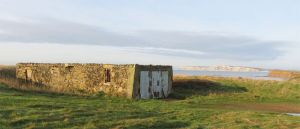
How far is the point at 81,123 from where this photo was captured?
722 inches

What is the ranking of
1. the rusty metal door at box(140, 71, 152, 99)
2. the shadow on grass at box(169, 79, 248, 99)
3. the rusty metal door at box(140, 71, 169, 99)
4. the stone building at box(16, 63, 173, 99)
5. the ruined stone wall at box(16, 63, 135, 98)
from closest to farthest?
1. the stone building at box(16, 63, 173, 99)
2. the ruined stone wall at box(16, 63, 135, 98)
3. the rusty metal door at box(140, 71, 152, 99)
4. the rusty metal door at box(140, 71, 169, 99)
5. the shadow on grass at box(169, 79, 248, 99)

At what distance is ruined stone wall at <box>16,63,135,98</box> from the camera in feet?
114

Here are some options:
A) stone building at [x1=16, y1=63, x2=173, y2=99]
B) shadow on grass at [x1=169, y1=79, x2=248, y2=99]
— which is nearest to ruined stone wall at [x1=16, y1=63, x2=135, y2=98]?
stone building at [x1=16, y1=63, x2=173, y2=99]

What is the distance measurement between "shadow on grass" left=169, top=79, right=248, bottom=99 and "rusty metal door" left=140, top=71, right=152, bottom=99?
4.50m

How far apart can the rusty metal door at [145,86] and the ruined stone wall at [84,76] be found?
3.96 feet

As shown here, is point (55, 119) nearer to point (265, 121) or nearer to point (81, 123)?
point (81, 123)

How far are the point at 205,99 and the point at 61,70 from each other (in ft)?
41.2

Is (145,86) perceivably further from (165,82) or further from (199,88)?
(199,88)

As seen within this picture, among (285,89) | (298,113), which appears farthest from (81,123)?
(285,89)

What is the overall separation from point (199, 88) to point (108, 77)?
1131 centimetres

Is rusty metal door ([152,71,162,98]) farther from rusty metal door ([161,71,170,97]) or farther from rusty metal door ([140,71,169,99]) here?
rusty metal door ([161,71,170,97])

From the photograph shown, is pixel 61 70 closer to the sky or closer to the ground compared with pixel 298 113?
closer to the sky

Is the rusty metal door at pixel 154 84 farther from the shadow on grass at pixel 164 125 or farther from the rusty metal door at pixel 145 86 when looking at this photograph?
the shadow on grass at pixel 164 125

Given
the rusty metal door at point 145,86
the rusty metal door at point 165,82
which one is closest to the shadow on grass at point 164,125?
the rusty metal door at point 145,86
